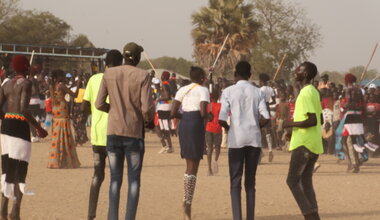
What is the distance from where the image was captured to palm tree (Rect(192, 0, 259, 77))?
54.1 meters

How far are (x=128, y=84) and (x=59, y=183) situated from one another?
5834 mm

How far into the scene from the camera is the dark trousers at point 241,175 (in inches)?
342

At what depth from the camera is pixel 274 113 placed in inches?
873

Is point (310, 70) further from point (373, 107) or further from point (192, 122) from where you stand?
point (373, 107)

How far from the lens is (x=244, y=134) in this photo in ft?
28.6

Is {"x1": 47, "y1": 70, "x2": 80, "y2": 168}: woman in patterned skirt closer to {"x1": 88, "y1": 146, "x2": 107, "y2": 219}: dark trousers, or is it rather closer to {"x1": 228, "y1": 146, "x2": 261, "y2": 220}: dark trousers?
{"x1": 88, "y1": 146, "x2": 107, "y2": 219}: dark trousers

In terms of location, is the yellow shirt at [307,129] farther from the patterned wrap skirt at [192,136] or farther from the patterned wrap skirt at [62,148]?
the patterned wrap skirt at [62,148]

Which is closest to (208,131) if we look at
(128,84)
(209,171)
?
(209,171)

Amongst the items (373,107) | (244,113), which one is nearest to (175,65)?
(373,107)

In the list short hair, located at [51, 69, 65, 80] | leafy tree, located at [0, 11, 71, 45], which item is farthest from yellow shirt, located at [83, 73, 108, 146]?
leafy tree, located at [0, 11, 71, 45]

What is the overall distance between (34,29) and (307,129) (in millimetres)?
68009

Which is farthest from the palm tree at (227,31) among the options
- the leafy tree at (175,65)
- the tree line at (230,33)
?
the leafy tree at (175,65)

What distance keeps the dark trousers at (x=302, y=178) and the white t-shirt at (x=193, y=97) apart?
1.90m

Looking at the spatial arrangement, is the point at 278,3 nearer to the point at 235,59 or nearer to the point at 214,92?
the point at 235,59
